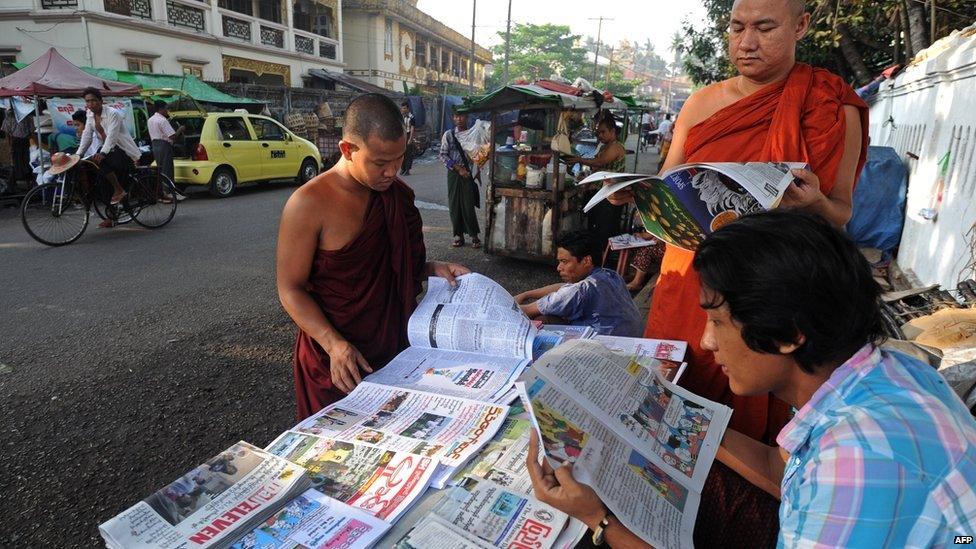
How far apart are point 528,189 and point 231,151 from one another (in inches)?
258

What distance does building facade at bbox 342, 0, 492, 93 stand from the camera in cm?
2470

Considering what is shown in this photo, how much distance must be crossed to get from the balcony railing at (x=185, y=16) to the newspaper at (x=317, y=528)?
17.1 meters

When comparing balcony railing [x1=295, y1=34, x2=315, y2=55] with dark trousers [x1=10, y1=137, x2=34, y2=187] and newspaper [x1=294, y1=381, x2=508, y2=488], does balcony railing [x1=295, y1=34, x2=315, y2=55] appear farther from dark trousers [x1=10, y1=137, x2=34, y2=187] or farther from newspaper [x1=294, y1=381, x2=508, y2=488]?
newspaper [x1=294, y1=381, x2=508, y2=488]

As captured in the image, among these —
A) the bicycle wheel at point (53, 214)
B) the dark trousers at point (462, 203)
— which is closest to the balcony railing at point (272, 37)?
the bicycle wheel at point (53, 214)

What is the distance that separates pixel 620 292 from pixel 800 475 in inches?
80.1

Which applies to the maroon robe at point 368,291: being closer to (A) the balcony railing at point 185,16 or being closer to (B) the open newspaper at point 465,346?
(B) the open newspaper at point 465,346

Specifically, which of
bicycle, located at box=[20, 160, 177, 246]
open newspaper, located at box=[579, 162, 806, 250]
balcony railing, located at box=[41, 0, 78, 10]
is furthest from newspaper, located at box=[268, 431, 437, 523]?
balcony railing, located at box=[41, 0, 78, 10]

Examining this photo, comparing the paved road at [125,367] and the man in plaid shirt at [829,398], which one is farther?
Result: the paved road at [125,367]

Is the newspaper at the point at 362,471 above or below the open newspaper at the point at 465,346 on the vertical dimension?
below

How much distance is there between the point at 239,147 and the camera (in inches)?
389

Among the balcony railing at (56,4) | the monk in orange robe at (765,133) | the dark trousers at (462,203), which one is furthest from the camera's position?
the balcony railing at (56,4)

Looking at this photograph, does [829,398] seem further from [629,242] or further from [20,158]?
[20,158]

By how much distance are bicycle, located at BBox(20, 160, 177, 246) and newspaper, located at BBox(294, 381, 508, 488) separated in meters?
6.17

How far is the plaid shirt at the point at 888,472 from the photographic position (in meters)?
0.72
